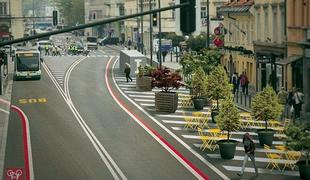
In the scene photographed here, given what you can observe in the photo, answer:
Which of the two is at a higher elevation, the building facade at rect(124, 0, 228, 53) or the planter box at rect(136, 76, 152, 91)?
the building facade at rect(124, 0, 228, 53)

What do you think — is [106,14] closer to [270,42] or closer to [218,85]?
[270,42]

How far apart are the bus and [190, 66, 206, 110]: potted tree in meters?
19.9

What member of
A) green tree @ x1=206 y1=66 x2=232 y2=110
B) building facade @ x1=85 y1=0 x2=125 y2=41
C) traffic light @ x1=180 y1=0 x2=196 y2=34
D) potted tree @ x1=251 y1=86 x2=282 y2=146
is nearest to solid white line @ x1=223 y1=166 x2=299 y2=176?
potted tree @ x1=251 y1=86 x2=282 y2=146

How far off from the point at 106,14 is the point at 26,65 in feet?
366

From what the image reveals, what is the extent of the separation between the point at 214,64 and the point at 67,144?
21.2 meters

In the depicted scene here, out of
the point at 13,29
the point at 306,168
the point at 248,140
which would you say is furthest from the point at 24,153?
the point at 13,29

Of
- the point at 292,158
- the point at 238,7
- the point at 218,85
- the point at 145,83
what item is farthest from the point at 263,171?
the point at 238,7

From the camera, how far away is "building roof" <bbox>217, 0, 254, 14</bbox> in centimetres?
5338

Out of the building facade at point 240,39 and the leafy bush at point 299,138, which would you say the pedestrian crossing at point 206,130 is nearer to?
the leafy bush at point 299,138

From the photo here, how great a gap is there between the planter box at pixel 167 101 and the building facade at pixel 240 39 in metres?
13.7

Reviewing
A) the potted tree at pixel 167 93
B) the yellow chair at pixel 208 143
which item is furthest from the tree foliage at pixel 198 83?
the yellow chair at pixel 208 143

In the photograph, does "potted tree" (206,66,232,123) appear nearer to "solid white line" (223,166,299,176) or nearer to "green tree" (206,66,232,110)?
"green tree" (206,66,232,110)

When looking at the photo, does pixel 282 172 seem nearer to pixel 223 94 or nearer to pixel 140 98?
pixel 223 94

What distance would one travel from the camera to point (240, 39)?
57000 mm
